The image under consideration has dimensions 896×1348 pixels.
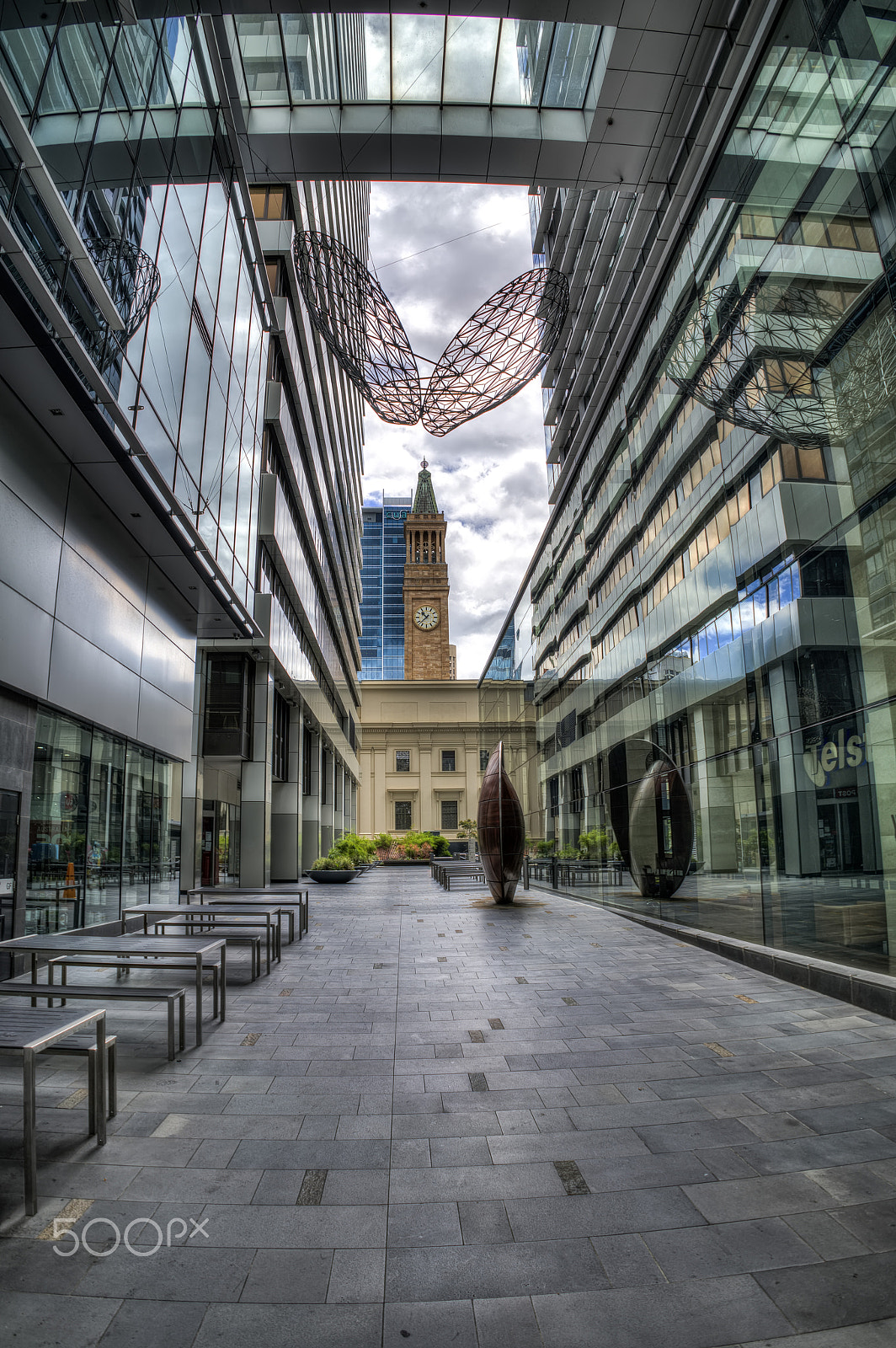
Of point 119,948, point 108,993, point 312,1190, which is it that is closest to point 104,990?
point 108,993

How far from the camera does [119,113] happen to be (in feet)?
33.3

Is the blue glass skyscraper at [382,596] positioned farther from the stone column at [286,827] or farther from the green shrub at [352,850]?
the stone column at [286,827]

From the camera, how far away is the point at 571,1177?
4.06m

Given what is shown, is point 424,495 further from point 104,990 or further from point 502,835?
point 104,990

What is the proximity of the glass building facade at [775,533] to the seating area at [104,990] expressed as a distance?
6.53m

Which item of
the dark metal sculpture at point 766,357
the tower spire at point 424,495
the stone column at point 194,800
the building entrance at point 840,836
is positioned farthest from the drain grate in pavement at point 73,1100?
the tower spire at point 424,495

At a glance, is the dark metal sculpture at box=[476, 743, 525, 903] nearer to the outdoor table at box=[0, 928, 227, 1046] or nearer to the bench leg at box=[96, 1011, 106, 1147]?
the outdoor table at box=[0, 928, 227, 1046]

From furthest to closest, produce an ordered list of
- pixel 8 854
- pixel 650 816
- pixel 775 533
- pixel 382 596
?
pixel 382 596 < pixel 650 816 < pixel 775 533 < pixel 8 854

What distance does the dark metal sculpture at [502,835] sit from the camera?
19.0 metres

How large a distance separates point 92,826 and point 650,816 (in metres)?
10.6

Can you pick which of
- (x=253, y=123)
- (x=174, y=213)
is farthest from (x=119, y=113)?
(x=253, y=123)

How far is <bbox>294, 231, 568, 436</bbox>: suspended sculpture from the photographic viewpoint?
1306 centimetres

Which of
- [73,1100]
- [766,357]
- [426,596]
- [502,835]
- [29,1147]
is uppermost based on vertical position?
[426,596]

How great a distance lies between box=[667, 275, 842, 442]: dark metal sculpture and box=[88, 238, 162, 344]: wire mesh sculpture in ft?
25.7
